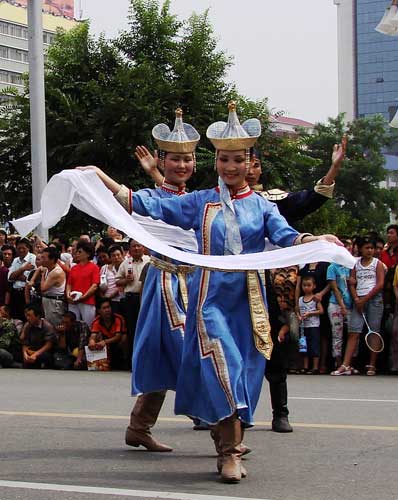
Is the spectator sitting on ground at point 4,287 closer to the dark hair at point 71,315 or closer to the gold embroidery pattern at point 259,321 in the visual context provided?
the dark hair at point 71,315

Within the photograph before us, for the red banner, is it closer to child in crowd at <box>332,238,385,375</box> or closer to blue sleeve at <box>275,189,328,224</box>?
child in crowd at <box>332,238,385,375</box>

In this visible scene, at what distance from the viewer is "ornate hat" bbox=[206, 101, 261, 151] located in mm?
6578

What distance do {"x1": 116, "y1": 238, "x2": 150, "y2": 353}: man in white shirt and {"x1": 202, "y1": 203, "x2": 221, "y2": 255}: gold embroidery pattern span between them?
699cm

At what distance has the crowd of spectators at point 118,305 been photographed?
1315 cm

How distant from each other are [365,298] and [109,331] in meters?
3.20

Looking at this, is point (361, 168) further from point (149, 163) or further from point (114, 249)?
point (149, 163)

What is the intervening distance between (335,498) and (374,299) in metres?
7.54

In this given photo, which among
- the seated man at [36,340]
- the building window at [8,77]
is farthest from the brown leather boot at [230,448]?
the building window at [8,77]

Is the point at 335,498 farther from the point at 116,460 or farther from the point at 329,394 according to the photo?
the point at 329,394

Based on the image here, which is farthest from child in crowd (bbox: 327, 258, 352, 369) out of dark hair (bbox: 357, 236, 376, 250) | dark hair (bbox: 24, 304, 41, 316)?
dark hair (bbox: 24, 304, 41, 316)

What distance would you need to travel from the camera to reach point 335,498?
5707 millimetres

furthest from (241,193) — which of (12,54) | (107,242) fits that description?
(12,54)

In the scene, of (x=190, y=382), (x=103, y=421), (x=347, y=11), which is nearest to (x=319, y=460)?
(x=190, y=382)

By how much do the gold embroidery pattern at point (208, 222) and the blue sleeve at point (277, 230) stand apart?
31 cm
